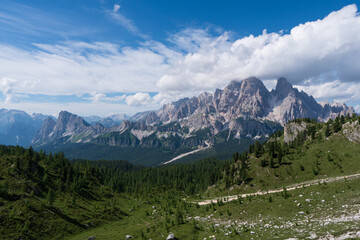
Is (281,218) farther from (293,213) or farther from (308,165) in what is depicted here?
(308,165)

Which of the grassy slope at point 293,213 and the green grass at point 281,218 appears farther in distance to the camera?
the grassy slope at point 293,213

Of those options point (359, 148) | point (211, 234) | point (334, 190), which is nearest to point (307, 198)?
point (334, 190)

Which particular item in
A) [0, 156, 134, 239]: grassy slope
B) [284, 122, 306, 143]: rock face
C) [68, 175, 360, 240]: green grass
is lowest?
[0, 156, 134, 239]: grassy slope

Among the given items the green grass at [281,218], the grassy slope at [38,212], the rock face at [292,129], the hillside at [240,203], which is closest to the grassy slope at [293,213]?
the green grass at [281,218]

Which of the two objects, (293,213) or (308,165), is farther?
(308,165)

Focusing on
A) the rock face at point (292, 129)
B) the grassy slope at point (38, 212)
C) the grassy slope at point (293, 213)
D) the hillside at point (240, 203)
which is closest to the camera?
the grassy slope at point (293, 213)

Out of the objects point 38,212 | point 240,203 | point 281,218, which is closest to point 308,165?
point 240,203

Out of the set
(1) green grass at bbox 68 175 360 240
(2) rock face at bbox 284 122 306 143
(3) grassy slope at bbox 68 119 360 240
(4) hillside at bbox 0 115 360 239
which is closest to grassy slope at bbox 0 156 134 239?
(4) hillside at bbox 0 115 360 239

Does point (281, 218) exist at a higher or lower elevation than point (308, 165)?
lower

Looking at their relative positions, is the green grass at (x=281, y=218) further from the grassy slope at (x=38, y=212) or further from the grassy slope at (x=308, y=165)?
the grassy slope at (x=308, y=165)

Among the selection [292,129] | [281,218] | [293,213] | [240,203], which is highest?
[292,129]

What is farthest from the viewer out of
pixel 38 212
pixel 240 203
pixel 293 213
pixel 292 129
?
pixel 292 129

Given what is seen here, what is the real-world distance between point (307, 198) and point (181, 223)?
1227 inches

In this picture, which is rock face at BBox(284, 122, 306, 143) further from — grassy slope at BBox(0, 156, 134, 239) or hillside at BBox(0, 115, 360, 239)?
grassy slope at BBox(0, 156, 134, 239)
